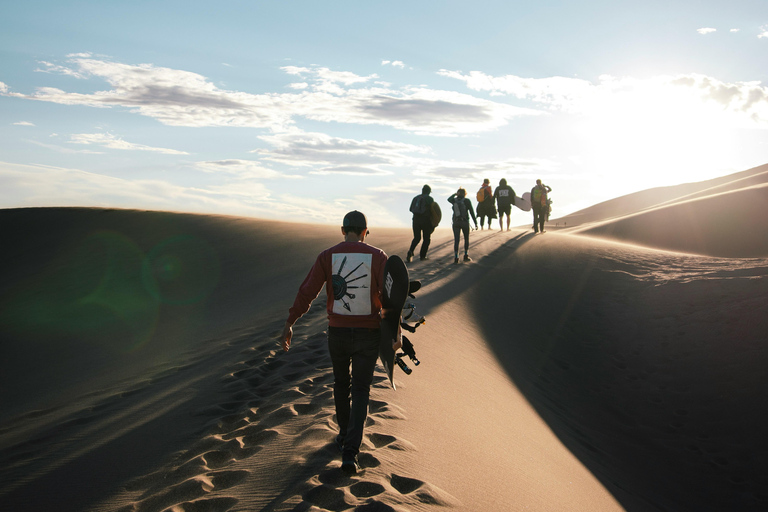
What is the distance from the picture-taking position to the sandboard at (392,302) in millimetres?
3436

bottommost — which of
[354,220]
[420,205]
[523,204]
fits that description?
[354,220]

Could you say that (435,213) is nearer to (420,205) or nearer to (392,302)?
(420,205)

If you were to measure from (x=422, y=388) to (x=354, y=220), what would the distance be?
265 cm

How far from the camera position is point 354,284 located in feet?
11.8

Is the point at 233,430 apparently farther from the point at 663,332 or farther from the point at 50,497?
the point at 663,332

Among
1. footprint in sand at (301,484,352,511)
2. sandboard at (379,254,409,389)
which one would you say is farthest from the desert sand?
sandboard at (379,254,409,389)

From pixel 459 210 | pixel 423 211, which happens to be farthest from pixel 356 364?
pixel 459 210

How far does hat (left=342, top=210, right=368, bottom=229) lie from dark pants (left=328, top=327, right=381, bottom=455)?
0.74 metres

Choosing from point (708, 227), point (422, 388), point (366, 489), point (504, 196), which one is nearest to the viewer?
point (366, 489)

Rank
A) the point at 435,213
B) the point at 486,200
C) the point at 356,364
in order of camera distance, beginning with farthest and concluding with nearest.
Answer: the point at 486,200, the point at 435,213, the point at 356,364

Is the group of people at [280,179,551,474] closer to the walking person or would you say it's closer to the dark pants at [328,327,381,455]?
the dark pants at [328,327,381,455]

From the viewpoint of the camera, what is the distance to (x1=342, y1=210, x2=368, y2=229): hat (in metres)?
3.68

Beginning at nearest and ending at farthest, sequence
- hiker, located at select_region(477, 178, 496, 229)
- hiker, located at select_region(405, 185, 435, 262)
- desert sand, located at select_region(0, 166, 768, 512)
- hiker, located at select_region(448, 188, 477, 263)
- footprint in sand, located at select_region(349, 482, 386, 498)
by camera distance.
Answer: footprint in sand, located at select_region(349, 482, 386, 498), desert sand, located at select_region(0, 166, 768, 512), hiker, located at select_region(405, 185, 435, 262), hiker, located at select_region(448, 188, 477, 263), hiker, located at select_region(477, 178, 496, 229)

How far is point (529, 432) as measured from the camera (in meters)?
5.61
